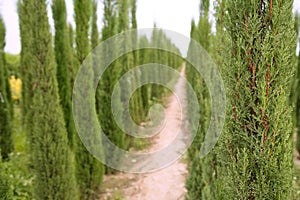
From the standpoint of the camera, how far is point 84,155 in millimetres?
5969

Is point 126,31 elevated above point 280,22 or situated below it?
above

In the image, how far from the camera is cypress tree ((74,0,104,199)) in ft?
19.3

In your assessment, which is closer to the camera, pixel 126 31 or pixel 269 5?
pixel 269 5

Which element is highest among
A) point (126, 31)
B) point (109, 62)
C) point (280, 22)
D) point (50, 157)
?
point (126, 31)

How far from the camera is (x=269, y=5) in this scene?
219cm

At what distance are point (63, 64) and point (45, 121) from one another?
241cm

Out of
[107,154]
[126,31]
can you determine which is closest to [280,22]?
[107,154]

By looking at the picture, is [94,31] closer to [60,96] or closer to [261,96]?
[60,96]

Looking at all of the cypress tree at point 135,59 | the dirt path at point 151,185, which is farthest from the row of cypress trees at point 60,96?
the cypress tree at point 135,59

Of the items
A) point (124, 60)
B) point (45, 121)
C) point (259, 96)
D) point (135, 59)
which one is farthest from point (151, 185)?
point (135, 59)

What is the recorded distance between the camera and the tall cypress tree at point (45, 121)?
4289mm

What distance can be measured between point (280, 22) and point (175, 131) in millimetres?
9135

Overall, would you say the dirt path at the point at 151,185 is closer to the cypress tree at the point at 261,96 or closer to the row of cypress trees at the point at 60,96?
the row of cypress trees at the point at 60,96

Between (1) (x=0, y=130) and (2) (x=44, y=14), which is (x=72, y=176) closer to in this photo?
(2) (x=44, y=14)
